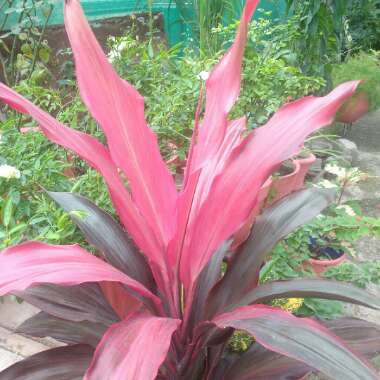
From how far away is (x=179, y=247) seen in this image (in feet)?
2.90

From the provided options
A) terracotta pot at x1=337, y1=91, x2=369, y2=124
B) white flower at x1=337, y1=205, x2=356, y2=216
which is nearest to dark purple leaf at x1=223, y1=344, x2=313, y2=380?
white flower at x1=337, y1=205, x2=356, y2=216

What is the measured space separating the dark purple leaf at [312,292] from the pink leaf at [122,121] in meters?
0.21

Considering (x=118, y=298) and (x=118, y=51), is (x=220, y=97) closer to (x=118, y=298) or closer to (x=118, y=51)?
(x=118, y=298)

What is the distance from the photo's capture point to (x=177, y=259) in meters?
0.90

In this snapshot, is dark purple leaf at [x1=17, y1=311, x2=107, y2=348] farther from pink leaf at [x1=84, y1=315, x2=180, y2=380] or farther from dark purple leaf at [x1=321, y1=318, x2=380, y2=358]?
dark purple leaf at [x1=321, y1=318, x2=380, y2=358]

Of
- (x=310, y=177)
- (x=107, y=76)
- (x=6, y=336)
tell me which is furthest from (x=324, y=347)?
(x=310, y=177)

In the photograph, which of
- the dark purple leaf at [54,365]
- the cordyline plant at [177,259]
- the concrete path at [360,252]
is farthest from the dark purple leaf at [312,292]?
the concrete path at [360,252]

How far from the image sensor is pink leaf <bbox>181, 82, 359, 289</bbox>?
2.78ft

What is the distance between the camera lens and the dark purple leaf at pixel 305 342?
70 cm

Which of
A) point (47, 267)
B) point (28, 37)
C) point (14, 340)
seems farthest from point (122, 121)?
point (28, 37)

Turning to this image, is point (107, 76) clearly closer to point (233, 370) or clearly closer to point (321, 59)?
point (233, 370)

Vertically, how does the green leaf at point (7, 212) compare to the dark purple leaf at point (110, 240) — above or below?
above

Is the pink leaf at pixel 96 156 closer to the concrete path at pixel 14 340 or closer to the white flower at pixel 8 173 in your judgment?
the white flower at pixel 8 173

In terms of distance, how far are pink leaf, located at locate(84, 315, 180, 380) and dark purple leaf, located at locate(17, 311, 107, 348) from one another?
0.25m
